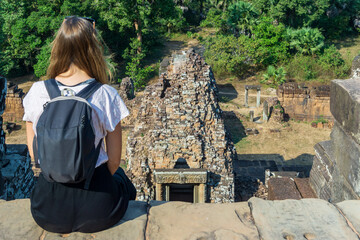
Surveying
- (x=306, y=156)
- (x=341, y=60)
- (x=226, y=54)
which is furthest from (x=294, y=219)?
(x=341, y=60)

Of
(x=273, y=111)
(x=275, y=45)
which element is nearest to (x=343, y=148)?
(x=273, y=111)

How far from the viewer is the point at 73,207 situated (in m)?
2.27

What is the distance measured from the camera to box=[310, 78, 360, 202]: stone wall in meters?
2.92

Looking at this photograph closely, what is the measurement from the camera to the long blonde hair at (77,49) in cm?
228

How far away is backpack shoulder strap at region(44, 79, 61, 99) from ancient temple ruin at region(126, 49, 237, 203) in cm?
487

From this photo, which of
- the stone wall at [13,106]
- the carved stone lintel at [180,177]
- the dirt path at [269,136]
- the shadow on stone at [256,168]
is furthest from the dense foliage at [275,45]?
the carved stone lintel at [180,177]

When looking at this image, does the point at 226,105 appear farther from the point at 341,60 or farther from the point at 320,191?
the point at 320,191

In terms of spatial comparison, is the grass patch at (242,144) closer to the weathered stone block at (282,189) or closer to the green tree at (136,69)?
the green tree at (136,69)

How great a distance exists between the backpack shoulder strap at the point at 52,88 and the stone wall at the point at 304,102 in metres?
14.3

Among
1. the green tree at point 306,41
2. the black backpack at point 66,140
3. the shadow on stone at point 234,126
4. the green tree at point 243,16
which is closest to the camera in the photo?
the black backpack at point 66,140

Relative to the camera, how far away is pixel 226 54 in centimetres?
2086

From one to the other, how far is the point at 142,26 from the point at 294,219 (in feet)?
65.9

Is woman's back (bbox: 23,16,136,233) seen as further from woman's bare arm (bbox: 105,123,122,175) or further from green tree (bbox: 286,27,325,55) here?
green tree (bbox: 286,27,325,55)

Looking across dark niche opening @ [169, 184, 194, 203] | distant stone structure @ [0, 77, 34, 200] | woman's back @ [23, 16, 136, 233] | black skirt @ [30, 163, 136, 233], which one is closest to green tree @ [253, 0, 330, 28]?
dark niche opening @ [169, 184, 194, 203]
